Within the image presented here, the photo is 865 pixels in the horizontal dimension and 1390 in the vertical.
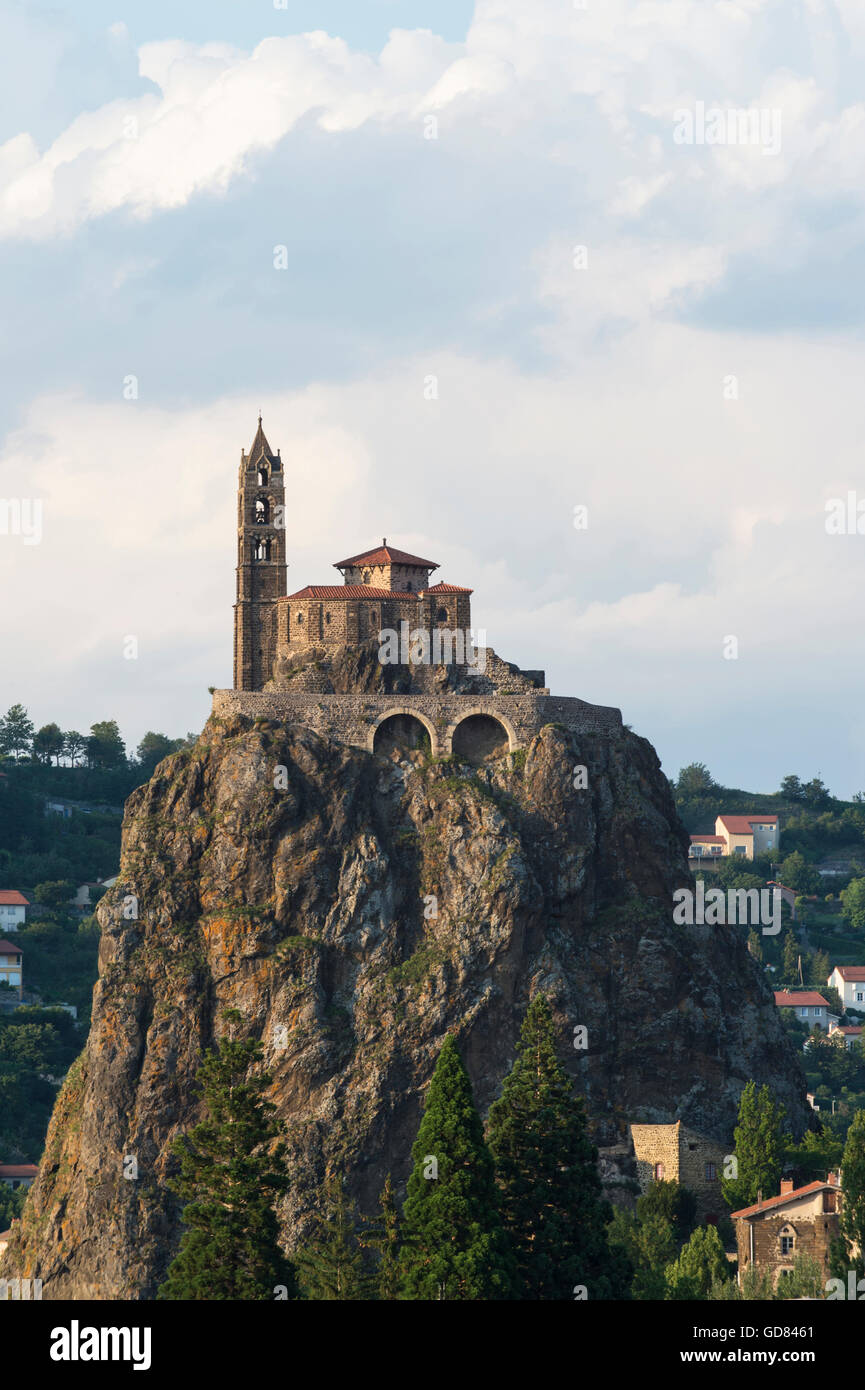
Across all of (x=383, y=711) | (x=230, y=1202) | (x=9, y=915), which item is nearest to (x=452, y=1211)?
(x=230, y=1202)

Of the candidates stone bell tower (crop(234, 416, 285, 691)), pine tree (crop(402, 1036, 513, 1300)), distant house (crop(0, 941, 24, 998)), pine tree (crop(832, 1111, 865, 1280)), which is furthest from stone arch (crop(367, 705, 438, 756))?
distant house (crop(0, 941, 24, 998))

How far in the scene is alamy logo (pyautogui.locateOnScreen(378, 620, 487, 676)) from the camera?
12756 centimetres

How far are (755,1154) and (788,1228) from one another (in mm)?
12891

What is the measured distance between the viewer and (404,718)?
125688mm

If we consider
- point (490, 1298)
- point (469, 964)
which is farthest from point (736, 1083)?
point (490, 1298)

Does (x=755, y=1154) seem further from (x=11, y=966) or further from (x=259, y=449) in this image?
(x=11, y=966)

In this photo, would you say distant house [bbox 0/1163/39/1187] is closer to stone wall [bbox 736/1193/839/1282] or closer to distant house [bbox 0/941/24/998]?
distant house [bbox 0/941/24/998]

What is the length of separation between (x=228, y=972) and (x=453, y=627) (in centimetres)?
2120

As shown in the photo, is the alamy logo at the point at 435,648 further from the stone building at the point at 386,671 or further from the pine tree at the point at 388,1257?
the pine tree at the point at 388,1257

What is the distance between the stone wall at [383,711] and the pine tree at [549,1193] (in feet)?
119

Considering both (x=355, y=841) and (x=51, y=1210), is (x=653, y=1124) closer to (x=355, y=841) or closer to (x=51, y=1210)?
(x=355, y=841)

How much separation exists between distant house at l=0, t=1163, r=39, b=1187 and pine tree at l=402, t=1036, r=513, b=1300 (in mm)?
73529
